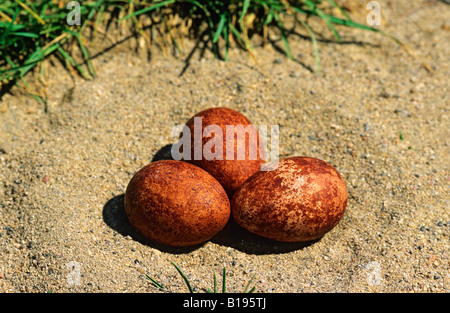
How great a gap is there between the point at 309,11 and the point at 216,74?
102 centimetres

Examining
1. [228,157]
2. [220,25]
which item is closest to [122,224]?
[228,157]

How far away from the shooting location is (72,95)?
337 centimetres

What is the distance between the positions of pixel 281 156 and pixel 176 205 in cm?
100

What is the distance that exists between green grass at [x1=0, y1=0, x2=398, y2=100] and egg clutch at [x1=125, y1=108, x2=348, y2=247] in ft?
4.03

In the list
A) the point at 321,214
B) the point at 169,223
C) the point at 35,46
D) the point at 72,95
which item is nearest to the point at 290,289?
the point at 321,214

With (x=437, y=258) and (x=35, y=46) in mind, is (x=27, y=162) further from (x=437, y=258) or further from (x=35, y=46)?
(x=437, y=258)

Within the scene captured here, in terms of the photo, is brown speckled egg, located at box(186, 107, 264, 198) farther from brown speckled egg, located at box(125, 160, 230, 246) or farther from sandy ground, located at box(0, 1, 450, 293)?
sandy ground, located at box(0, 1, 450, 293)

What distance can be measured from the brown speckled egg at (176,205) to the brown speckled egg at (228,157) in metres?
0.12

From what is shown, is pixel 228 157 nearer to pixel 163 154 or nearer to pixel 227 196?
pixel 227 196

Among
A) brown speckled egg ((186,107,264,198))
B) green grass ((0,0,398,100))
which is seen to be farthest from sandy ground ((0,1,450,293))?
brown speckled egg ((186,107,264,198))

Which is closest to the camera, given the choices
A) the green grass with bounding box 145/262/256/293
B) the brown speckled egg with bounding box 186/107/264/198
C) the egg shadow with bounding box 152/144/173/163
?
the green grass with bounding box 145/262/256/293

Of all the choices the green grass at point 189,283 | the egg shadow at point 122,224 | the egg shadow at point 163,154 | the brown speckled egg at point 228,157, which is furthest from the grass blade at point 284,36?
the green grass at point 189,283

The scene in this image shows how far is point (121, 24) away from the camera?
11.9 ft

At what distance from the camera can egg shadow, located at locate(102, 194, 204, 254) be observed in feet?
8.54
